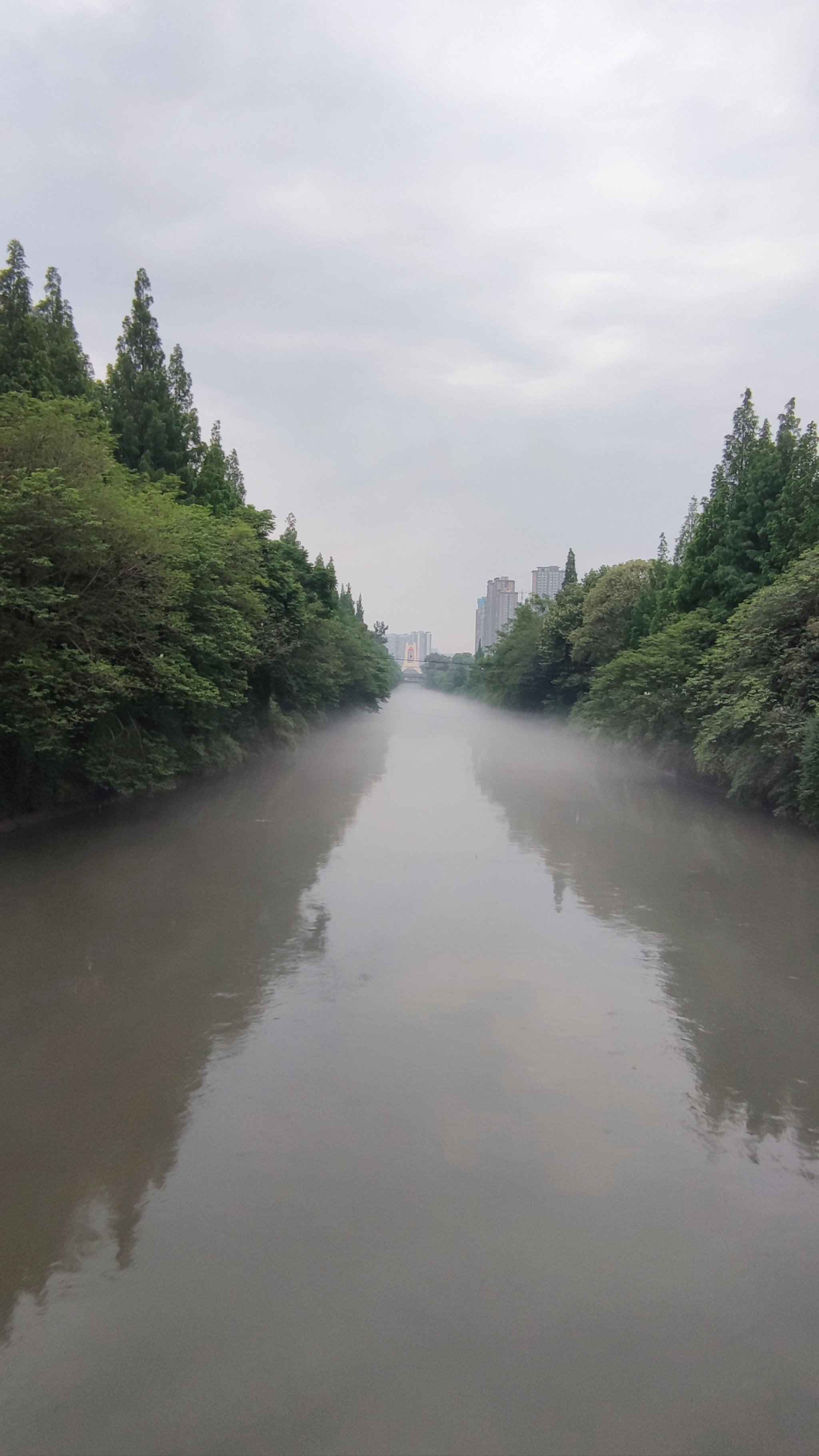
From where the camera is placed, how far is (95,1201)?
431 centimetres

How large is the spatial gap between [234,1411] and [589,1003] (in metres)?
4.49

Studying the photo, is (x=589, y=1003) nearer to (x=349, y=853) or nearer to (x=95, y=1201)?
(x=95, y=1201)

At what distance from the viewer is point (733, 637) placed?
18094 mm

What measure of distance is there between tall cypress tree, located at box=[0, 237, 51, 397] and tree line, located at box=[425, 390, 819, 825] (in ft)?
45.6

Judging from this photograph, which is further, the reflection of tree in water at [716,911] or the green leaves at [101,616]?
→ the green leaves at [101,616]

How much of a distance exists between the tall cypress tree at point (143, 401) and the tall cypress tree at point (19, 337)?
161 inches

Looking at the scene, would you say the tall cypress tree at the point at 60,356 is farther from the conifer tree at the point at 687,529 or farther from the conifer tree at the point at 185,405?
the conifer tree at the point at 687,529

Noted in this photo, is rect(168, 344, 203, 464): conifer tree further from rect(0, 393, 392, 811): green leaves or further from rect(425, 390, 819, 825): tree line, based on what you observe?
rect(425, 390, 819, 825): tree line

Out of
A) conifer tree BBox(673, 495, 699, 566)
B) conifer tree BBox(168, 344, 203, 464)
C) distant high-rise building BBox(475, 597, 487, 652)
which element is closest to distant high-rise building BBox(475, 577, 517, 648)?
distant high-rise building BBox(475, 597, 487, 652)

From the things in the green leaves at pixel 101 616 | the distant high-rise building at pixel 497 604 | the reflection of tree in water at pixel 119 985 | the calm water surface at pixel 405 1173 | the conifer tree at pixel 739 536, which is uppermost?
the distant high-rise building at pixel 497 604

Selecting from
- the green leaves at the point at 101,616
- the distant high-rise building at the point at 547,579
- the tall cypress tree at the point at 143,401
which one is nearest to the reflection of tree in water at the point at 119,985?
the green leaves at the point at 101,616

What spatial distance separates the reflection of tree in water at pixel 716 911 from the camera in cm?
584

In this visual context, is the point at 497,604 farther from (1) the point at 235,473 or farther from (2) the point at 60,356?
(2) the point at 60,356

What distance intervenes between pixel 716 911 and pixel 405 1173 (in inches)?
265
